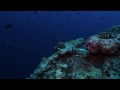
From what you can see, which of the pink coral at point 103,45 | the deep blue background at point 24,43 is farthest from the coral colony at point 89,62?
the deep blue background at point 24,43

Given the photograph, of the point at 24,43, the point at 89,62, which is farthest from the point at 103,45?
the point at 24,43

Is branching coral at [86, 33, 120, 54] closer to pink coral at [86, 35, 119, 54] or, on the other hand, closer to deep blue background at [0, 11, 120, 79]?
pink coral at [86, 35, 119, 54]

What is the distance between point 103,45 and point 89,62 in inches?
27.5

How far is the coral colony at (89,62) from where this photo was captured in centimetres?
546

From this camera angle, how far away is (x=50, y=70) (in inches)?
235

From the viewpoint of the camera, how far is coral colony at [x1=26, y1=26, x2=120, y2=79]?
546 centimetres

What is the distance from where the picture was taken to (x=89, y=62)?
234 inches

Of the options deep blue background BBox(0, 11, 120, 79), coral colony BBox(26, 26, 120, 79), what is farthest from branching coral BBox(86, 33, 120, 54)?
deep blue background BBox(0, 11, 120, 79)

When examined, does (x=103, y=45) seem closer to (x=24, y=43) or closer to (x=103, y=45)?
(x=103, y=45)

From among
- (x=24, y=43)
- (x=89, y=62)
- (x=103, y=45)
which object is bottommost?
(x=89, y=62)

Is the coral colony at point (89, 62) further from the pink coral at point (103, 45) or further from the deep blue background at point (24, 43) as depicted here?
Result: the deep blue background at point (24, 43)
